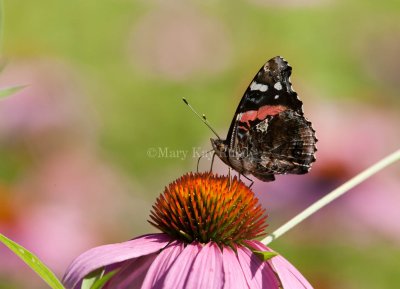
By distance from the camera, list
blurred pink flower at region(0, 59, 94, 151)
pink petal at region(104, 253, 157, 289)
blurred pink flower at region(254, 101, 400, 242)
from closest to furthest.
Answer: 1. pink petal at region(104, 253, 157, 289)
2. blurred pink flower at region(254, 101, 400, 242)
3. blurred pink flower at region(0, 59, 94, 151)

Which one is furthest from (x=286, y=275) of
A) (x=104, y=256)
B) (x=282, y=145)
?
(x=282, y=145)

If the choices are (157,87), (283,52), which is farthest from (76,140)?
(283,52)

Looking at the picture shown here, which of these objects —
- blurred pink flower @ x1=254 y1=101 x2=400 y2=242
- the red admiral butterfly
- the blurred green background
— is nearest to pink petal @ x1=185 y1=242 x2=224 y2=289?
the red admiral butterfly

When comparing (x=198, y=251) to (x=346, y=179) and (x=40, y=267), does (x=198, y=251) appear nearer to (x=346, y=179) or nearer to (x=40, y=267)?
(x=40, y=267)

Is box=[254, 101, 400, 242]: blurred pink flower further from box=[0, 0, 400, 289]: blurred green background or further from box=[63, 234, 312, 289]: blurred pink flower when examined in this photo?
box=[63, 234, 312, 289]: blurred pink flower

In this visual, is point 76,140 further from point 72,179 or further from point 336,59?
point 336,59

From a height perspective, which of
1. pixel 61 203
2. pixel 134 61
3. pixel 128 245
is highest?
pixel 134 61

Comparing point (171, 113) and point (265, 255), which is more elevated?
point (171, 113)
